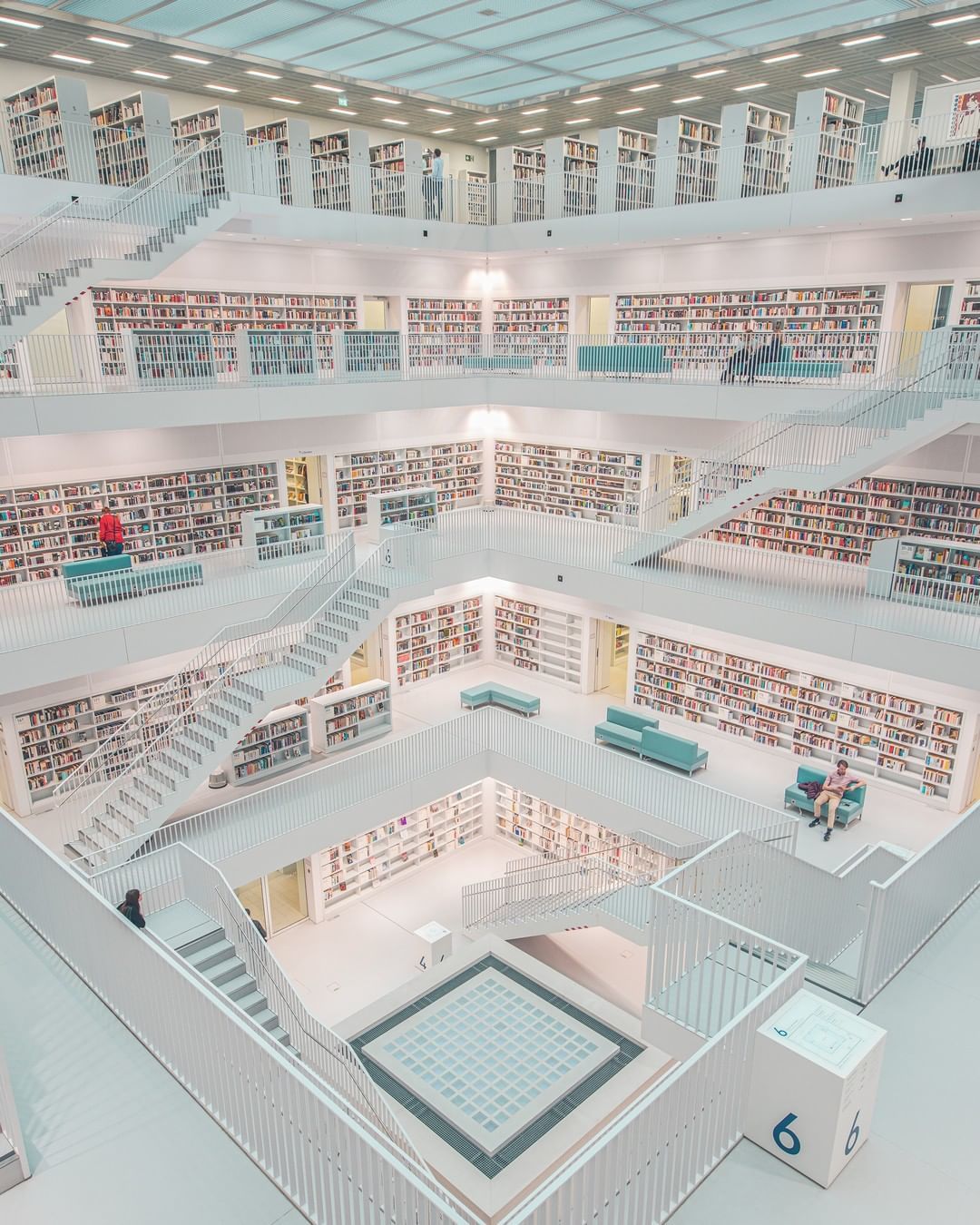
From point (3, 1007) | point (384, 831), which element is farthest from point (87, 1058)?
point (384, 831)

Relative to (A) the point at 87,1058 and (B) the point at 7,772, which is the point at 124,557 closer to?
(B) the point at 7,772

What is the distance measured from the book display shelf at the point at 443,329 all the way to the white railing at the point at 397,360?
2.17 feet

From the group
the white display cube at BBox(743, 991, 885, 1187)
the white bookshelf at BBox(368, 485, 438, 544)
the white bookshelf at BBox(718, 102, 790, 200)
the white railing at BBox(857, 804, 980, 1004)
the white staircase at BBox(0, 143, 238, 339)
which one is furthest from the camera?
the white bookshelf at BBox(368, 485, 438, 544)

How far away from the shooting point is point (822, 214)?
12281mm

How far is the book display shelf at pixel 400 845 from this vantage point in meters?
13.9

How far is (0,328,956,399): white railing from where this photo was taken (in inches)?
474

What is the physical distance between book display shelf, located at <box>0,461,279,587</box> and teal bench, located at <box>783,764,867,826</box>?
9808 mm

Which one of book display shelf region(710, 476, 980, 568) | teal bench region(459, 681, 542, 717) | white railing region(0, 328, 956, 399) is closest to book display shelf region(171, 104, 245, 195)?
white railing region(0, 328, 956, 399)

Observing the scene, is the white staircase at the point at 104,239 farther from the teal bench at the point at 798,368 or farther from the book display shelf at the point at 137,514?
the teal bench at the point at 798,368

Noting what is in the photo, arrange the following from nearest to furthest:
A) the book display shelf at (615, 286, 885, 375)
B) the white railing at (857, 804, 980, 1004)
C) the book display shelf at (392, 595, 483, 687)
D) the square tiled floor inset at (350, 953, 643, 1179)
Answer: the white railing at (857, 804, 980, 1004) → the square tiled floor inset at (350, 953, 643, 1179) → the book display shelf at (615, 286, 885, 375) → the book display shelf at (392, 595, 483, 687)

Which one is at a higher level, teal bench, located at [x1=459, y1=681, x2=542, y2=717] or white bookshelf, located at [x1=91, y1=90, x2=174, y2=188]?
white bookshelf, located at [x1=91, y1=90, x2=174, y2=188]

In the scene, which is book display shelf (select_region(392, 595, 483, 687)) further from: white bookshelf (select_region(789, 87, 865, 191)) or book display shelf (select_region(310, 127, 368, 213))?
white bookshelf (select_region(789, 87, 865, 191))

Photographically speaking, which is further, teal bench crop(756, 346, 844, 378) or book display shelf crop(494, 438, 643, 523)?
book display shelf crop(494, 438, 643, 523)

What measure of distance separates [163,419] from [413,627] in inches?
254
